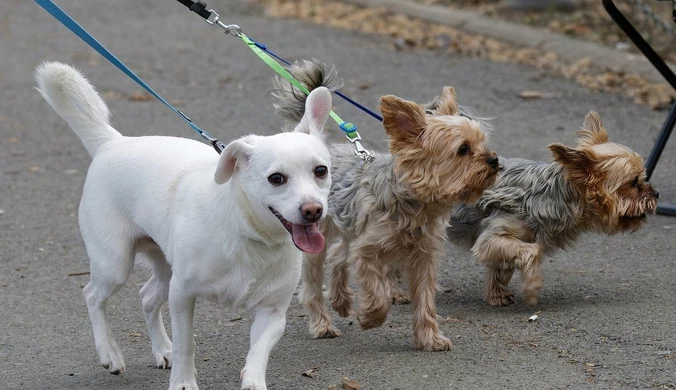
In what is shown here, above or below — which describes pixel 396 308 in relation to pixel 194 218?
below

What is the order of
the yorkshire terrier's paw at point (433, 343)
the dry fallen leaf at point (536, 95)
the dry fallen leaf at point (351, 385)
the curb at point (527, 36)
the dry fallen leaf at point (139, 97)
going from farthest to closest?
1. the dry fallen leaf at point (139, 97)
2. the curb at point (527, 36)
3. the dry fallen leaf at point (536, 95)
4. the yorkshire terrier's paw at point (433, 343)
5. the dry fallen leaf at point (351, 385)

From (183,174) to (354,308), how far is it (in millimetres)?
1756

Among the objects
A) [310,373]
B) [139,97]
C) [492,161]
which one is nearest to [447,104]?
[492,161]

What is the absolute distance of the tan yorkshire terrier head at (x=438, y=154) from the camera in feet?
16.7

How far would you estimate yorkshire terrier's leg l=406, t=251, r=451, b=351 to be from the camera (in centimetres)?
529

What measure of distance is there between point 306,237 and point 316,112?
692mm

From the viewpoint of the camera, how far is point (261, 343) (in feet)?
14.3

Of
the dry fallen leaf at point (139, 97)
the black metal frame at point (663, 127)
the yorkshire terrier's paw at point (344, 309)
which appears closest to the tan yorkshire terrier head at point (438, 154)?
the yorkshire terrier's paw at point (344, 309)

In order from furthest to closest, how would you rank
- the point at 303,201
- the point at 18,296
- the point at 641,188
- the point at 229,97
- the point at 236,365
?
the point at 229,97, the point at 18,296, the point at 641,188, the point at 236,365, the point at 303,201

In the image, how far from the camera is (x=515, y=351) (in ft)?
17.1

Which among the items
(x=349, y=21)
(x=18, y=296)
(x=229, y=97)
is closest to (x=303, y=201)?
(x=18, y=296)

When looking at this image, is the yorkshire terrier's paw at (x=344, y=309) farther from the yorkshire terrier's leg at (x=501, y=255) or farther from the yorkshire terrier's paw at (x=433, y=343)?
the yorkshire terrier's leg at (x=501, y=255)

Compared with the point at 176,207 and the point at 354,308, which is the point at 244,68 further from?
the point at 176,207

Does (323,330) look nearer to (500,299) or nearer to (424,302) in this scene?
(424,302)
